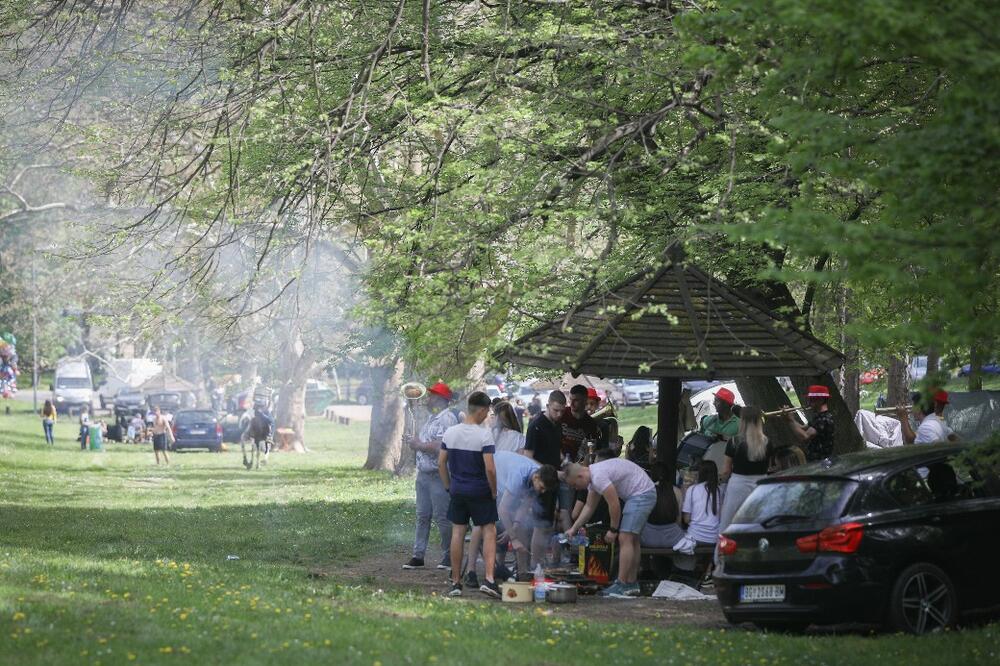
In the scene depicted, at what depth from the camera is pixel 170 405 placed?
200ft

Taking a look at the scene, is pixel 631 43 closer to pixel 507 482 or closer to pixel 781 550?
pixel 507 482

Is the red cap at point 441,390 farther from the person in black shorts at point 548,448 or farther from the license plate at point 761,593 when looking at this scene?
the license plate at point 761,593

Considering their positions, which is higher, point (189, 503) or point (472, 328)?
point (472, 328)

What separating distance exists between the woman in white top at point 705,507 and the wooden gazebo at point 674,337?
867mm

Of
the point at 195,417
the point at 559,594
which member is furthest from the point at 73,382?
the point at 559,594

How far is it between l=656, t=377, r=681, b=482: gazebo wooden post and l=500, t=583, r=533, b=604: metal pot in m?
2.53

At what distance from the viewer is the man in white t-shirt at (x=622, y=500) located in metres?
12.9

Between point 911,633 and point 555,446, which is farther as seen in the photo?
point 555,446

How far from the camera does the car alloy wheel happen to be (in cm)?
1027

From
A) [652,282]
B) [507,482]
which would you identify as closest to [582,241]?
[652,282]

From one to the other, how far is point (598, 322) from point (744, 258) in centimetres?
199

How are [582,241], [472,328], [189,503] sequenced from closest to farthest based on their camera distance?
[472,328] < [582,241] < [189,503]

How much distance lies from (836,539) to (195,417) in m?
37.3

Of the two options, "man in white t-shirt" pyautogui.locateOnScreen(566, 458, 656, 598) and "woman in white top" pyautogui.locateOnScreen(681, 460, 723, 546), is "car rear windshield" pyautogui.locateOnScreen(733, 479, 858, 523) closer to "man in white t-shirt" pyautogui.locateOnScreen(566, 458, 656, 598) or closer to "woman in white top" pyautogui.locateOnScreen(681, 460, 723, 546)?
"man in white t-shirt" pyautogui.locateOnScreen(566, 458, 656, 598)
